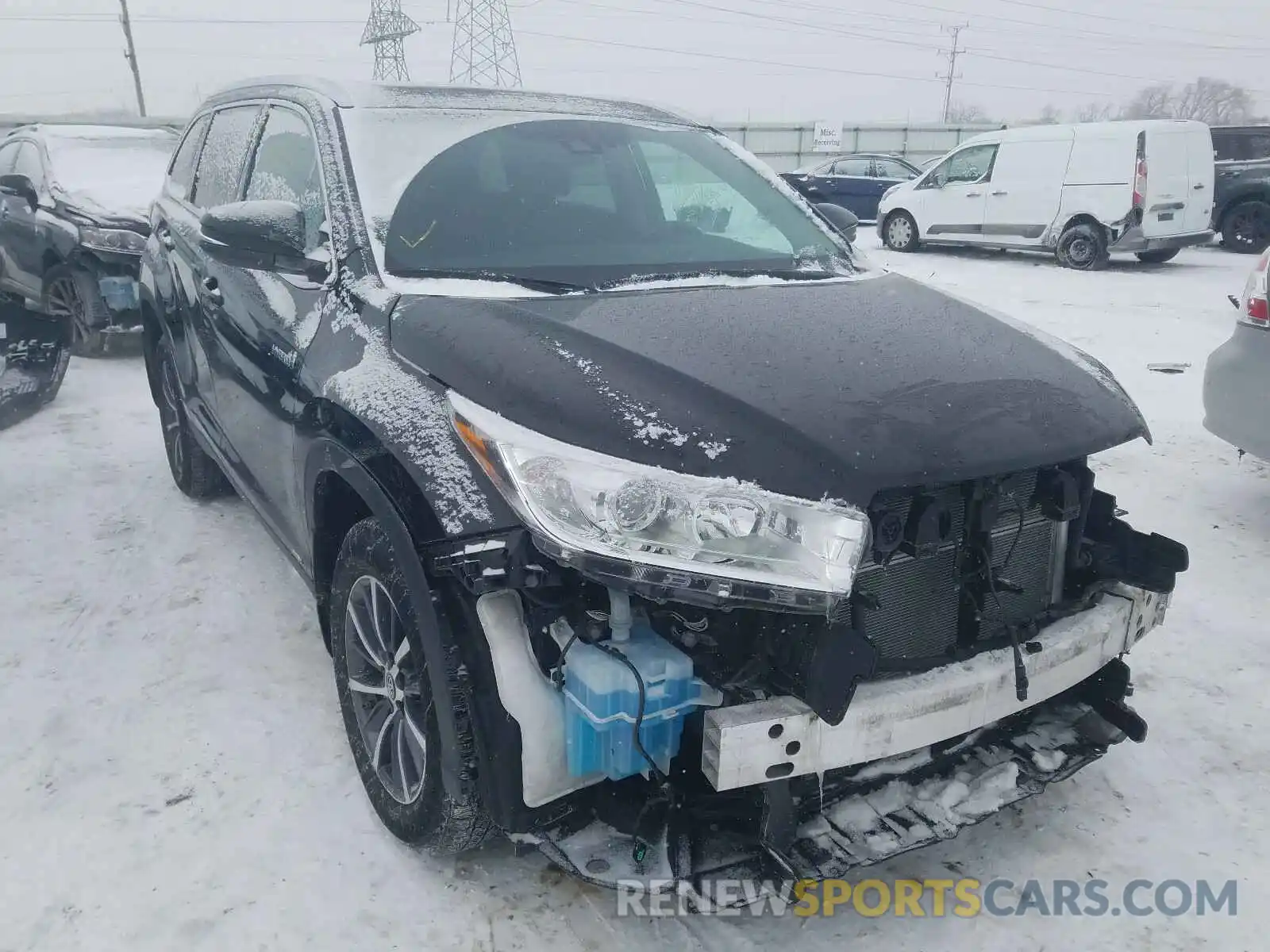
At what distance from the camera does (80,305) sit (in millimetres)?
7723

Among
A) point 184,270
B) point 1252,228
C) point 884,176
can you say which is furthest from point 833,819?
point 884,176

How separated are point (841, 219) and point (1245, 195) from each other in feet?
42.7

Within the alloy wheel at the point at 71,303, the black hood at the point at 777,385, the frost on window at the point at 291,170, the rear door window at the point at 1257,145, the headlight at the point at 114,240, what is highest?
the frost on window at the point at 291,170

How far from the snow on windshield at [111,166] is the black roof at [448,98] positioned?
461cm

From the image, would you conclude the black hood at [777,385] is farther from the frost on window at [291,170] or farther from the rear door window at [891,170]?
the rear door window at [891,170]

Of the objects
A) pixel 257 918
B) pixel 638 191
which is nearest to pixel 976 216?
pixel 638 191

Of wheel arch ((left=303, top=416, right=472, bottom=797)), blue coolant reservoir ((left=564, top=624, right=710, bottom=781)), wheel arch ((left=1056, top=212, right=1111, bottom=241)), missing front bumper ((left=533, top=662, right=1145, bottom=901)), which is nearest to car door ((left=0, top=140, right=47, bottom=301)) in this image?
wheel arch ((left=303, top=416, right=472, bottom=797))

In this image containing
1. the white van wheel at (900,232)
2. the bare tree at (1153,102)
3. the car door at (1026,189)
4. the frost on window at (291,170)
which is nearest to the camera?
the frost on window at (291,170)

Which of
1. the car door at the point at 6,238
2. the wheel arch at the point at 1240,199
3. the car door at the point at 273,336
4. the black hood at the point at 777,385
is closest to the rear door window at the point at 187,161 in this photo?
the car door at the point at 273,336

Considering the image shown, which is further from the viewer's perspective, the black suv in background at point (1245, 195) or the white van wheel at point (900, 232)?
the white van wheel at point (900, 232)

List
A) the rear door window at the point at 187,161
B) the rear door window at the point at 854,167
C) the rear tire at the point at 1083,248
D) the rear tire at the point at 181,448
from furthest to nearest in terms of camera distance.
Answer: the rear door window at the point at 854,167 < the rear tire at the point at 1083,248 < the rear tire at the point at 181,448 < the rear door window at the point at 187,161

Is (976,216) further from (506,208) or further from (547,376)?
(547,376)

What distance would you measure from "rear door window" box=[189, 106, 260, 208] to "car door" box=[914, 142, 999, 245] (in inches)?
Result: 444

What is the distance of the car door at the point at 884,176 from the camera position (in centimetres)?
1712
